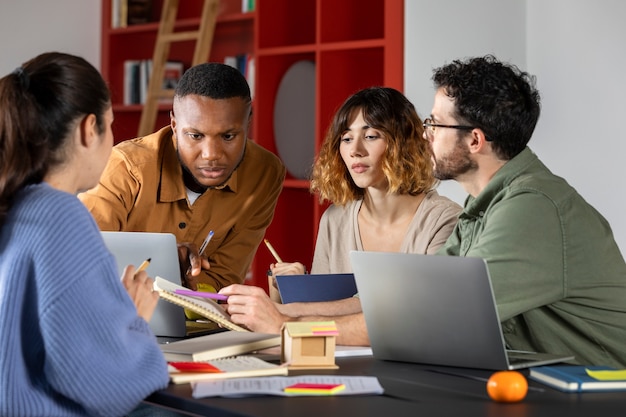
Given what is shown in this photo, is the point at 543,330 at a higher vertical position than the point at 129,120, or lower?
lower

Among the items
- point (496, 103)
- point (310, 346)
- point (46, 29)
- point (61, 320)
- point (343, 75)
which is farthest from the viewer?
point (46, 29)

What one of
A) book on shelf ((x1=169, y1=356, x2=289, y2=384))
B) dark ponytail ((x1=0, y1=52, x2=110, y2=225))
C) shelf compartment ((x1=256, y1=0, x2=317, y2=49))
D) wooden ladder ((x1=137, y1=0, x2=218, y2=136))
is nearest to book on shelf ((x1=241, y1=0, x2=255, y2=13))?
wooden ladder ((x1=137, y1=0, x2=218, y2=136))

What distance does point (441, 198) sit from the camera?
9.26 feet

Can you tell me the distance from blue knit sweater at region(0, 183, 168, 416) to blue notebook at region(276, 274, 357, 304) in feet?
2.60

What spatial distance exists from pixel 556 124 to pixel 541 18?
18.9 inches

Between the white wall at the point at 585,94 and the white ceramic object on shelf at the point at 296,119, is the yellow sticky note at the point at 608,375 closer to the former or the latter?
the white wall at the point at 585,94

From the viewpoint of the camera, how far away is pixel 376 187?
2869 mm

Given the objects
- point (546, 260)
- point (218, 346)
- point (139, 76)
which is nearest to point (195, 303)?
point (218, 346)

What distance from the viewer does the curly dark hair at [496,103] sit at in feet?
7.40

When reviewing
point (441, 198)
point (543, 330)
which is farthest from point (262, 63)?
point (543, 330)

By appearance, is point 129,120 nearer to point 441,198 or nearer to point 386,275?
point 441,198

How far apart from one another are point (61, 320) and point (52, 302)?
0.03m

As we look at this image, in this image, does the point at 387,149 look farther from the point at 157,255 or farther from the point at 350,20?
the point at 350,20

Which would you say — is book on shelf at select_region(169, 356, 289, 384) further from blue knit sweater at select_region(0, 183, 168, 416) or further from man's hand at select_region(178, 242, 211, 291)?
man's hand at select_region(178, 242, 211, 291)
